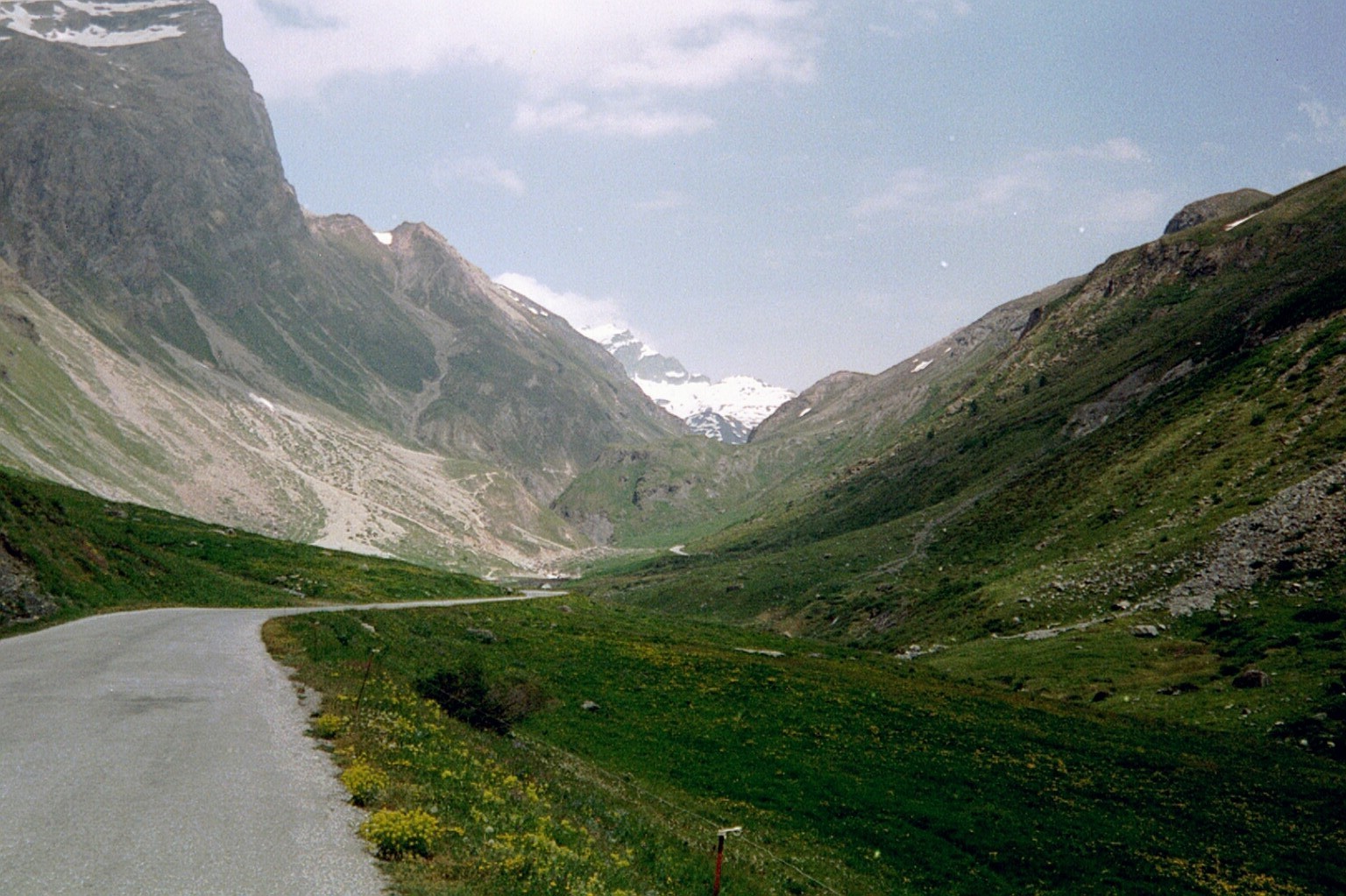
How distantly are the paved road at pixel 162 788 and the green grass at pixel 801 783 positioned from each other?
1.45 m

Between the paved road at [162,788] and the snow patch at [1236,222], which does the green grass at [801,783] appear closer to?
the paved road at [162,788]

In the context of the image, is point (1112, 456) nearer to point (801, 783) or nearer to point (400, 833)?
point (801, 783)

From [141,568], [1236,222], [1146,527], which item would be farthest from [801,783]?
[1236,222]

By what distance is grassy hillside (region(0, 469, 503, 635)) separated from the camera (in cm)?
3572

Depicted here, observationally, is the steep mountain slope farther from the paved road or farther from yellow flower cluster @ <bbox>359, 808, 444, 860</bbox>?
the paved road

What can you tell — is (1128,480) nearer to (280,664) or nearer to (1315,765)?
(1315,765)

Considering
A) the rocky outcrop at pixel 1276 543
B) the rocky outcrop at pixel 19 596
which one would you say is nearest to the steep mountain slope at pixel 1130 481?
the rocky outcrop at pixel 1276 543

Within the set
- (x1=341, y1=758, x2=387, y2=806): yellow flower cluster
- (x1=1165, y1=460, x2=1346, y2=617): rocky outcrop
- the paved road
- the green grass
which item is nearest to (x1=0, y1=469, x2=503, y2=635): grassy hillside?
the green grass

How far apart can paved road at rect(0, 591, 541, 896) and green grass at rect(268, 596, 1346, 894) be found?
1.45 meters

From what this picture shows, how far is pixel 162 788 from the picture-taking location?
13844mm

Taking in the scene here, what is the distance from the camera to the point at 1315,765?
39469 mm

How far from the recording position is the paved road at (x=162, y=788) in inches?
416

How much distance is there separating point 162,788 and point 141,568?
1703 inches

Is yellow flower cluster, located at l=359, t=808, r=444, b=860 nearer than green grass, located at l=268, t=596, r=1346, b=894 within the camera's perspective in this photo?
Yes
